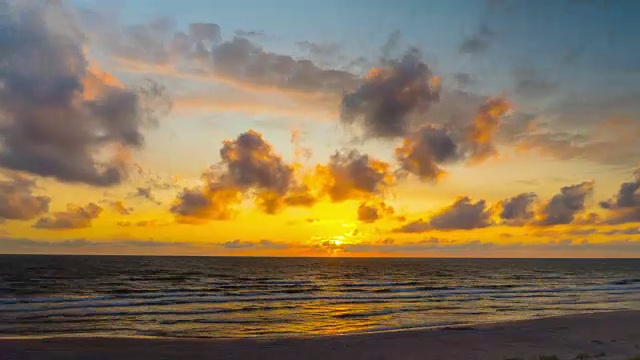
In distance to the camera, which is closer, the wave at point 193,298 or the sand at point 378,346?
the sand at point 378,346

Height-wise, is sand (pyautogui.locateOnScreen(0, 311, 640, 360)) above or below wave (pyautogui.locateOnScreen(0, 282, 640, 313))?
above

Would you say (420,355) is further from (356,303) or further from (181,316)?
(356,303)

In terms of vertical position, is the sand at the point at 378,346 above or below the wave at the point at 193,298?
above

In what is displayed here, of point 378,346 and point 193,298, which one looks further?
point 193,298

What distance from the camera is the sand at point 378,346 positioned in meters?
20.2

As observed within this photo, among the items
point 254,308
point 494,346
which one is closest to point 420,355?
point 494,346

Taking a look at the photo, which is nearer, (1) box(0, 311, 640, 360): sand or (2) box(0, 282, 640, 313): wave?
(1) box(0, 311, 640, 360): sand

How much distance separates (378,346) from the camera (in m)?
22.8

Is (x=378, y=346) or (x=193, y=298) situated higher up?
(x=378, y=346)

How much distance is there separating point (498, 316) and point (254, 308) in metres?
17.6

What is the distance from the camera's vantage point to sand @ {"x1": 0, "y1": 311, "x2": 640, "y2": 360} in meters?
20.2

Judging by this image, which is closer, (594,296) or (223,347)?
(223,347)

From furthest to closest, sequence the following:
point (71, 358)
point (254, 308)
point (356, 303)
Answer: point (356, 303) → point (254, 308) → point (71, 358)

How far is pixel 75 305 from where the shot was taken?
39.2 m
